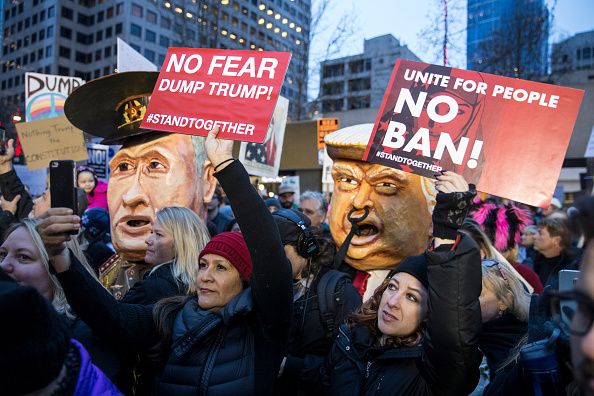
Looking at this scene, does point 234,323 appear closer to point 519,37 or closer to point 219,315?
point 219,315

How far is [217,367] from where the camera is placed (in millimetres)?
2062

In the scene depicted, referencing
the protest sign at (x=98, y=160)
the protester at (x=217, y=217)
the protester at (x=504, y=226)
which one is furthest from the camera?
the protest sign at (x=98, y=160)

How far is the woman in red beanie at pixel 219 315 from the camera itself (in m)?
2.01

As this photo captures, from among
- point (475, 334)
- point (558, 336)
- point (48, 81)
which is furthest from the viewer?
point (48, 81)

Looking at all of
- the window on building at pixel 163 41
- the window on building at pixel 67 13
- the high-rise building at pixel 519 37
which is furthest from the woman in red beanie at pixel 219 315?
the window on building at pixel 67 13

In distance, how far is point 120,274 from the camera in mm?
3996

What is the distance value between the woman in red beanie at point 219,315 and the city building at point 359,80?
15.0 meters

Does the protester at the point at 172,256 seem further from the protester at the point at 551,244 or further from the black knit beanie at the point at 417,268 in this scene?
the protester at the point at 551,244

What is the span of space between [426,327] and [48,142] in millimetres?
4650

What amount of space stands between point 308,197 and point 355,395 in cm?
449

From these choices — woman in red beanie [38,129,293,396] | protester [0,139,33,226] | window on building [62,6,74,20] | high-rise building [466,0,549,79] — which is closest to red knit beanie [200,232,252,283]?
woman in red beanie [38,129,293,396]

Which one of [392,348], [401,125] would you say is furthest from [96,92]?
[392,348]

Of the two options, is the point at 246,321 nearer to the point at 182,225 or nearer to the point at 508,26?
the point at 182,225

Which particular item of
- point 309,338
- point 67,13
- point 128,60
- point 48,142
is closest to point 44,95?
point 48,142
